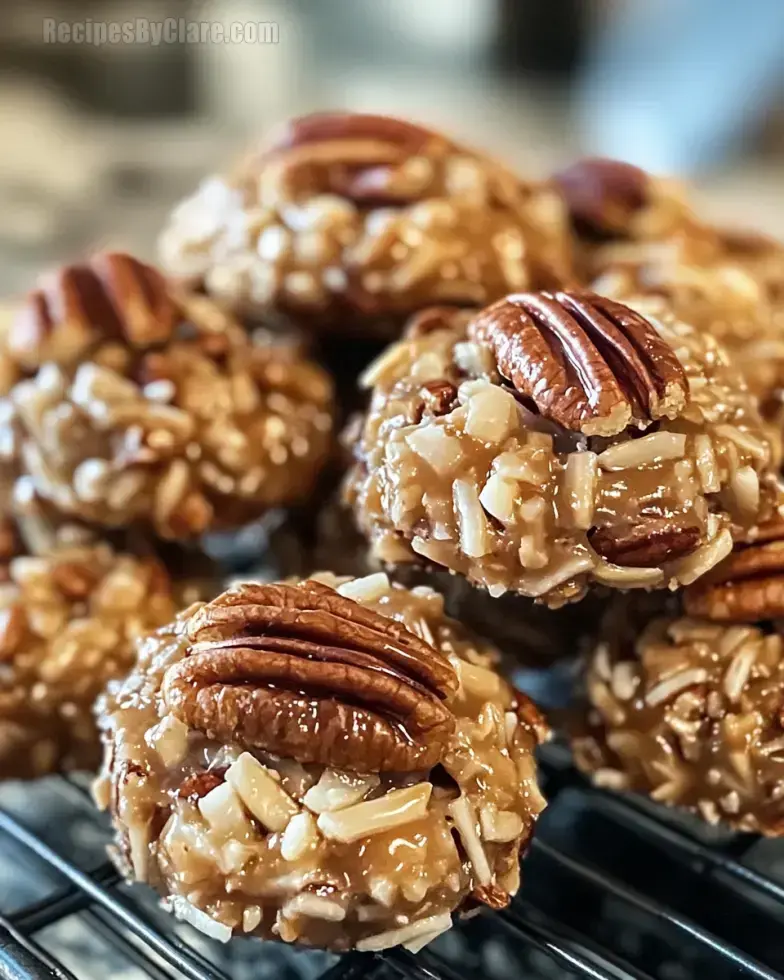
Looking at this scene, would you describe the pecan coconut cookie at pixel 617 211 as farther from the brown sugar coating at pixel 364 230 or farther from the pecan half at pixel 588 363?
the pecan half at pixel 588 363

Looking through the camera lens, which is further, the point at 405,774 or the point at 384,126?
A: the point at 384,126

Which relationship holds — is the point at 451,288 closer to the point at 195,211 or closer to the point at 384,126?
the point at 384,126

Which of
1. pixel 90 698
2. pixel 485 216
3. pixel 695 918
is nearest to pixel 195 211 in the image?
Answer: pixel 485 216

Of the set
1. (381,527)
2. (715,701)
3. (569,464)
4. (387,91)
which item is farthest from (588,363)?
(387,91)

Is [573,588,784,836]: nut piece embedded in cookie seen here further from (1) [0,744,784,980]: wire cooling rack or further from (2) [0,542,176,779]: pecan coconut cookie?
(2) [0,542,176,779]: pecan coconut cookie

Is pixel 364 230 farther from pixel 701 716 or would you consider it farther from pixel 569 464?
pixel 701 716

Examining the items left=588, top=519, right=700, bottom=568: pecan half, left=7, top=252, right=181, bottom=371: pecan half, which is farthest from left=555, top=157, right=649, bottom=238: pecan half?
left=588, top=519, right=700, bottom=568: pecan half

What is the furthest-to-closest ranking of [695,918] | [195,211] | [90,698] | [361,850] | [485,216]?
[195,211], [485,216], [90,698], [695,918], [361,850]
